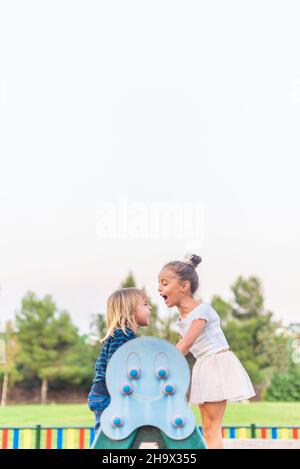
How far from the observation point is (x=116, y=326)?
2.25m

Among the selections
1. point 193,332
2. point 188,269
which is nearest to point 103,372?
point 193,332

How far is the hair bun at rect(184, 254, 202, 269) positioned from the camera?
2402 mm

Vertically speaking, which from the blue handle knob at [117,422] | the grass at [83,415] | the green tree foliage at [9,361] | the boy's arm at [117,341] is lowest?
the grass at [83,415]

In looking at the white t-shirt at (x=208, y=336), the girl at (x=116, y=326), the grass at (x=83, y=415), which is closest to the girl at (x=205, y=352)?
the white t-shirt at (x=208, y=336)

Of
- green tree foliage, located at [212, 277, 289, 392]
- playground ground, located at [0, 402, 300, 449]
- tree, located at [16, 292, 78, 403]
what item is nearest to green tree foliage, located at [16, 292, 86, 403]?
tree, located at [16, 292, 78, 403]

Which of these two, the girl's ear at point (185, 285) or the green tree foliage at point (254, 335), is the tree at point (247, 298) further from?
the girl's ear at point (185, 285)

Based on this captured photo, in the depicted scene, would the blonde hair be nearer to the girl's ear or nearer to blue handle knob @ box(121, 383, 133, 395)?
the girl's ear

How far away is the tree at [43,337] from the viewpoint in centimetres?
1108

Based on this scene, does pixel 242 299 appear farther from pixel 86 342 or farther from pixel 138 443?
pixel 138 443

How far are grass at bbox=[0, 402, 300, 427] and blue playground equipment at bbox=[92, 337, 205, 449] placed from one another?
709 cm

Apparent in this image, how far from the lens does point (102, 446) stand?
1932 mm

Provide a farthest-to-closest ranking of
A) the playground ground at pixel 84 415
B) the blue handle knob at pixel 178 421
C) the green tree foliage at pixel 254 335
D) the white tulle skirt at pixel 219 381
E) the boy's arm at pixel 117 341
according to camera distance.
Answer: the green tree foliage at pixel 254 335
the playground ground at pixel 84 415
the white tulle skirt at pixel 219 381
the boy's arm at pixel 117 341
the blue handle knob at pixel 178 421
